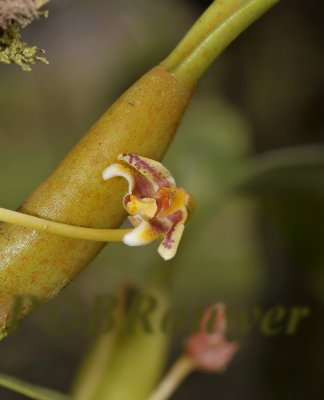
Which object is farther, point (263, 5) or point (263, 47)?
point (263, 47)

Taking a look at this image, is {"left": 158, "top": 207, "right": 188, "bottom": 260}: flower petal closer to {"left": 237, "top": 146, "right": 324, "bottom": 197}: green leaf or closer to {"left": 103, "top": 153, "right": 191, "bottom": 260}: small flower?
{"left": 103, "top": 153, "right": 191, "bottom": 260}: small flower

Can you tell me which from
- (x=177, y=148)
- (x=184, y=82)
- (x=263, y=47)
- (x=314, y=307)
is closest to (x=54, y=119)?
(x=177, y=148)

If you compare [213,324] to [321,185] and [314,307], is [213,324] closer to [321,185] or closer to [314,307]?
[321,185]

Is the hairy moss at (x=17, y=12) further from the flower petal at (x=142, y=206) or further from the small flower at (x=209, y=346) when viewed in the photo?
the small flower at (x=209, y=346)

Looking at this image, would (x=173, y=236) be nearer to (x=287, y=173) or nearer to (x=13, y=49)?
(x=13, y=49)

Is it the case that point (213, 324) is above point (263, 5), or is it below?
below

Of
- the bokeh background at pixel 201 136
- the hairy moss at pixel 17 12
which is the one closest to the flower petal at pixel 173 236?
the hairy moss at pixel 17 12

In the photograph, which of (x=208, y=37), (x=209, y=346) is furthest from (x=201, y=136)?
(x=208, y=37)

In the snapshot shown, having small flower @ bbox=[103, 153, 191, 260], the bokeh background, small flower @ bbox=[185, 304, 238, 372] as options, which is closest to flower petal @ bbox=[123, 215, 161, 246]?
small flower @ bbox=[103, 153, 191, 260]
